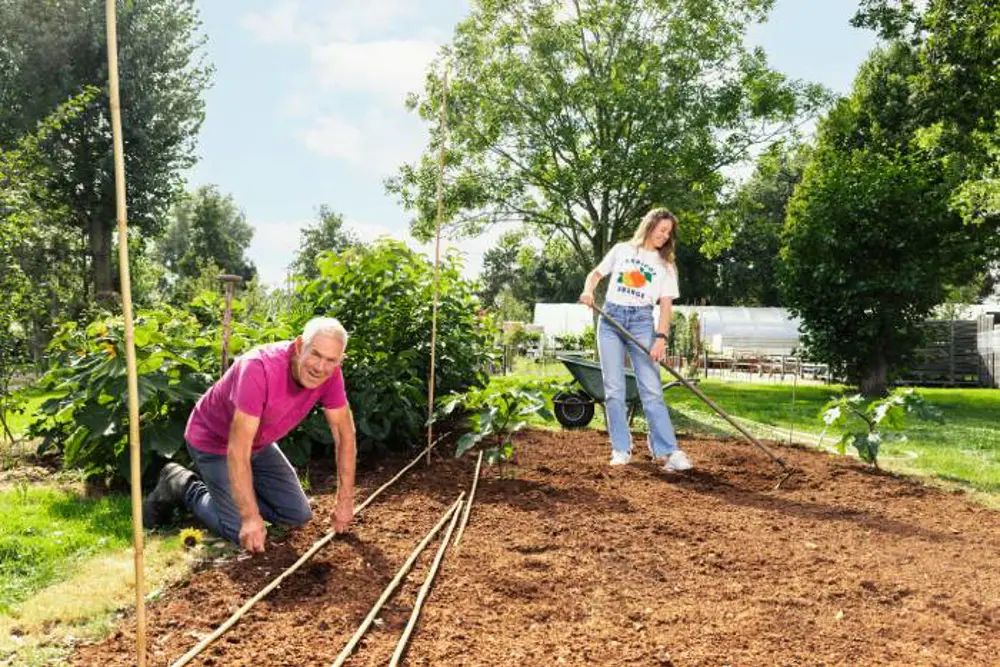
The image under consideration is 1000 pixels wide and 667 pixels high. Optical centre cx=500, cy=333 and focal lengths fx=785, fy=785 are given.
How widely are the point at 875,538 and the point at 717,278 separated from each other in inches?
1524

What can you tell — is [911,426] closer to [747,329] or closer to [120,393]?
[120,393]

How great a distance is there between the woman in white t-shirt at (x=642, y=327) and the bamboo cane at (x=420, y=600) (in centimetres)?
178

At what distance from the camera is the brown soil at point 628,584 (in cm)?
225

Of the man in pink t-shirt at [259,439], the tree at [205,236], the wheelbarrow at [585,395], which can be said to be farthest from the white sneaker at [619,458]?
the tree at [205,236]

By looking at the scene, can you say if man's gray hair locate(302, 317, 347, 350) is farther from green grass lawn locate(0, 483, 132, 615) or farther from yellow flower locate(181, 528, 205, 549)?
green grass lawn locate(0, 483, 132, 615)

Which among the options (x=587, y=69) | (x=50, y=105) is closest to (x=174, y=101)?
(x=50, y=105)

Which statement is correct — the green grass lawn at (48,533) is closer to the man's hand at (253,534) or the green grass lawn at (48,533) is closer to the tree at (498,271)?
the man's hand at (253,534)

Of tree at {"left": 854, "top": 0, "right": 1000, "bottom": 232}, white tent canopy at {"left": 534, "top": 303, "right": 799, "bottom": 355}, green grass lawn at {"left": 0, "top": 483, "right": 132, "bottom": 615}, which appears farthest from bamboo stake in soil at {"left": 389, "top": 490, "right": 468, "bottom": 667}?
white tent canopy at {"left": 534, "top": 303, "right": 799, "bottom": 355}

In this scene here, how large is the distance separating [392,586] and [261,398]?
82 cm

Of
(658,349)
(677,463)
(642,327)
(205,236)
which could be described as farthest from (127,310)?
(205,236)

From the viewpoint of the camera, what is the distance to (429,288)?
580 centimetres

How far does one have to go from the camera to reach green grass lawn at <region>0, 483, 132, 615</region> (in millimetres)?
2924

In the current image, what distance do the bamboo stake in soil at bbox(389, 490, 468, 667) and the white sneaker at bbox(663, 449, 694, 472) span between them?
1.84m

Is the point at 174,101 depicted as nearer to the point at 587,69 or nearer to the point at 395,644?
the point at 587,69
